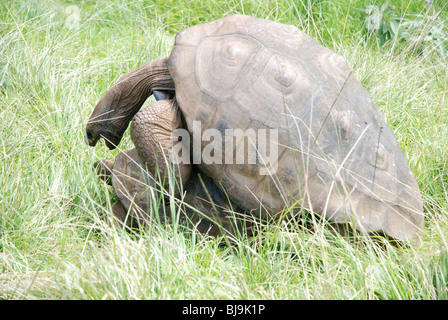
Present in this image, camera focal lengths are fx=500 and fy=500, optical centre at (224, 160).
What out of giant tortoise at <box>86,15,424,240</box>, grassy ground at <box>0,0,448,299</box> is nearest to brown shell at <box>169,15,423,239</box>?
giant tortoise at <box>86,15,424,240</box>

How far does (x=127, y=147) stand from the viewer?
394 centimetres

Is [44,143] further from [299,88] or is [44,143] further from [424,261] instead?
[424,261]

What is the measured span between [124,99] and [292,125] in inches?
48.7

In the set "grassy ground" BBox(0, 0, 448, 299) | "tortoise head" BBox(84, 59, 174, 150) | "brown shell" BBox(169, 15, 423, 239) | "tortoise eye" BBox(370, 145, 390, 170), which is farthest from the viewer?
"tortoise head" BBox(84, 59, 174, 150)

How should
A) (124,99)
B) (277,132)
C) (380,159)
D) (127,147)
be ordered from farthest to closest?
(127,147) < (124,99) < (380,159) < (277,132)

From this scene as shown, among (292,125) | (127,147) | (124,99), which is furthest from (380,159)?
(127,147)

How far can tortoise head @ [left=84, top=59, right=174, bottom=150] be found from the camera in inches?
124

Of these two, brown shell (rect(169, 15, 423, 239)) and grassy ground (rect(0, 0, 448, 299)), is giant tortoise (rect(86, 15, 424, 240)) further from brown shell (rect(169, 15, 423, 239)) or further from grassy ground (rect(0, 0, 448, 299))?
grassy ground (rect(0, 0, 448, 299))

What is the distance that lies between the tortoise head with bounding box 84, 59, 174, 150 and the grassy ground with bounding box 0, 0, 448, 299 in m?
0.16

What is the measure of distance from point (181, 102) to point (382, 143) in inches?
47.5

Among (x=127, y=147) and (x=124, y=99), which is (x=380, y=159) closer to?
(x=124, y=99)

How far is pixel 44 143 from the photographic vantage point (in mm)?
3633

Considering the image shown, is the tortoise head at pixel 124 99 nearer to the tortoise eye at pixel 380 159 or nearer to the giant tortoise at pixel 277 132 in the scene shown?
the giant tortoise at pixel 277 132

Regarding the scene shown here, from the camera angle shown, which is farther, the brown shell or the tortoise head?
the tortoise head
